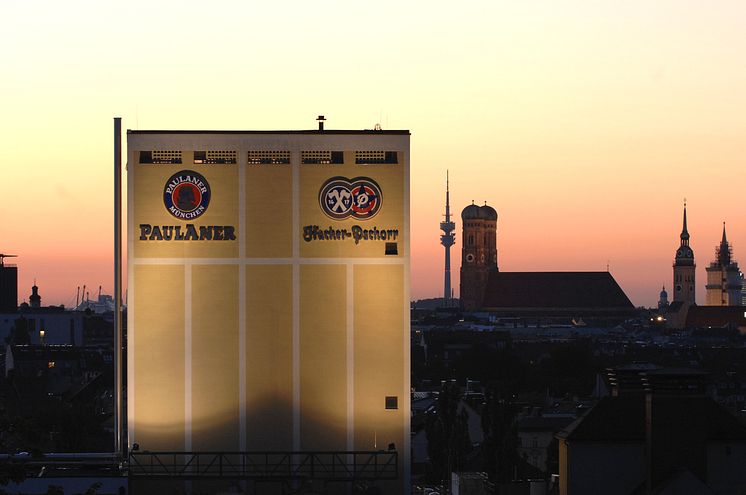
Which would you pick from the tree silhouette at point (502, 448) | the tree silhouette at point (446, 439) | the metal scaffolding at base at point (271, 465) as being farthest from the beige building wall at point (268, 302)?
the tree silhouette at point (446, 439)

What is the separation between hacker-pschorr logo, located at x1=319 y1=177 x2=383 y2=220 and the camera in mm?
43750

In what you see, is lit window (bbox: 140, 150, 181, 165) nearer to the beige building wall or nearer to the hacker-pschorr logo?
the beige building wall

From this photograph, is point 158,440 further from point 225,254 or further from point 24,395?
point 24,395

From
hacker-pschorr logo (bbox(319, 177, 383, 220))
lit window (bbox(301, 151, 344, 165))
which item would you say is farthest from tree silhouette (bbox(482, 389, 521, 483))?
lit window (bbox(301, 151, 344, 165))

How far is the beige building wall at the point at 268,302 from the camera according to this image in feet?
143

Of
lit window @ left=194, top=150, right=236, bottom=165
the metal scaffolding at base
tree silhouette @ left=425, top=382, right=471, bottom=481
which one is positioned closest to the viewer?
the metal scaffolding at base

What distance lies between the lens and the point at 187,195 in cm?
4372

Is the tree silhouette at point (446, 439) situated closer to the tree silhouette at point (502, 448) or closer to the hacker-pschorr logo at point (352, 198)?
the tree silhouette at point (502, 448)

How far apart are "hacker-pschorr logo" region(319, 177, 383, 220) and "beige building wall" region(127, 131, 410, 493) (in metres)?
0.12

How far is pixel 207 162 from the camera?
43.8 meters

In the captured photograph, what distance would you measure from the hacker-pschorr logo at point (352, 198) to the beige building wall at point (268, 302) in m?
0.12

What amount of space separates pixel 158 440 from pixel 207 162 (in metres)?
6.25

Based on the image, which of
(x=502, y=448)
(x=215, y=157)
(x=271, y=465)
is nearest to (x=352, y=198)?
(x=215, y=157)

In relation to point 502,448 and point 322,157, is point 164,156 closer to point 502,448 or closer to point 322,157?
point 322,157
